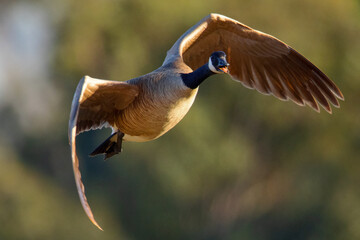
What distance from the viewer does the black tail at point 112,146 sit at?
7.58 metres

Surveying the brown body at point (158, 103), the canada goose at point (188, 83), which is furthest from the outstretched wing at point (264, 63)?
the brown body at point (158, 103)

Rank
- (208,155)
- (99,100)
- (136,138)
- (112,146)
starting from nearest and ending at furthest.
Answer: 1. (99,100)
2. (136,138)
3. (112,146)
4. (208,155)

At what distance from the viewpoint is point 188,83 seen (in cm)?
689

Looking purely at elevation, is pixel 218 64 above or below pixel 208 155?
above

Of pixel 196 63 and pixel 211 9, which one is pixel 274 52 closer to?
pixel 196 63

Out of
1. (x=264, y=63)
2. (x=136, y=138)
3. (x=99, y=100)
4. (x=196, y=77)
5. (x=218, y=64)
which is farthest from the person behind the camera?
(x=264, y=63)

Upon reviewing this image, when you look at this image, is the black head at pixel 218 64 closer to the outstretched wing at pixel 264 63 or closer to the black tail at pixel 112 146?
the outstretched wing at pixel 264 63

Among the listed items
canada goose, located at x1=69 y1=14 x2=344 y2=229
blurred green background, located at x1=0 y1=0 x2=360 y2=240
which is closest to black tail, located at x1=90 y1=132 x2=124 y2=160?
canada goose, located at x1=69 y1=14 x2=344 y2=229

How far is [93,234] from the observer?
1927cm

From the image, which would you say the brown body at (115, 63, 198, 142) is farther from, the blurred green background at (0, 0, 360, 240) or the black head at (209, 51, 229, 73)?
the blurred green background at (0, 0, 360, 240)

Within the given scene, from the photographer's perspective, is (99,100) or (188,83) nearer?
(188,83)

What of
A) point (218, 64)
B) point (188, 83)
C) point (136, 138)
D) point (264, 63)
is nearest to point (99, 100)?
point (136, 138)

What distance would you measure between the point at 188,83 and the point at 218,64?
1.04 ft

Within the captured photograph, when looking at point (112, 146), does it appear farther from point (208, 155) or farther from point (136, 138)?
point (208, 155)
